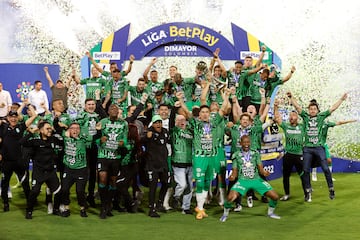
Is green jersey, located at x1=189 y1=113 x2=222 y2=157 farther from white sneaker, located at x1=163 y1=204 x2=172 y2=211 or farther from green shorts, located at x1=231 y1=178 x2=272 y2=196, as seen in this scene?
white sneaker, located at x1=163 y1=204 x2=172 y2=211

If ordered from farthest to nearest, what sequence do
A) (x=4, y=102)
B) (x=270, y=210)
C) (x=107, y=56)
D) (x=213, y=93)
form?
(x=107, y=56), (x=4, y=102), (x=213, y=93), (x=270, y=210)

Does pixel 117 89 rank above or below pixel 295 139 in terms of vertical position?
above

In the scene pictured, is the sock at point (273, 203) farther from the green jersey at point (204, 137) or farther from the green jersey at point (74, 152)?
the green jersey at point (74, 152)

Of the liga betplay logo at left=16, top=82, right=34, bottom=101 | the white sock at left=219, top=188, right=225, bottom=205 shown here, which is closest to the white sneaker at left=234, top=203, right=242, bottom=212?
the white sock at left=219, top=188, right=225, bottom=205

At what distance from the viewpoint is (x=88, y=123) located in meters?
10.2

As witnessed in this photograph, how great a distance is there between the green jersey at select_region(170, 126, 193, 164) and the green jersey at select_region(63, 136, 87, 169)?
1430mm

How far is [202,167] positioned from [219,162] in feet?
1.69

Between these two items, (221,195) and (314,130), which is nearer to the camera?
(221,195)

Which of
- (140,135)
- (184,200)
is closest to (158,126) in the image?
(140,135)

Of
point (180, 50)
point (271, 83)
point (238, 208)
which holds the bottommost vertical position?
point (238, 208)

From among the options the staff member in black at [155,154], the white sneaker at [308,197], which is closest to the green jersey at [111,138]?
the staff member in black at [155,154]

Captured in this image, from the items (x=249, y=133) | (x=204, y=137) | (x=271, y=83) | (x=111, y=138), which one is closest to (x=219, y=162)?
(x=204, y=137)

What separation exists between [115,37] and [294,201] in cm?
618

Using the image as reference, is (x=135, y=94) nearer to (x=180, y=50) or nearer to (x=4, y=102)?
(x=180, y=50)
